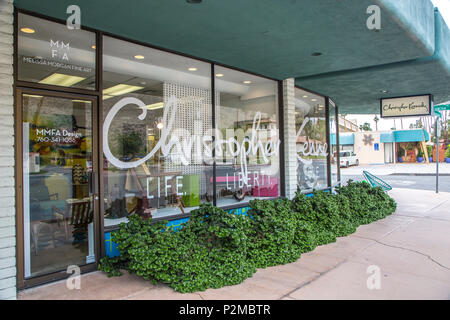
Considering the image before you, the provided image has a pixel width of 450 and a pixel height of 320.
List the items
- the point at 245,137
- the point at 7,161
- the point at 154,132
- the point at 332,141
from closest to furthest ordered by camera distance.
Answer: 1. the point at 7,161
2. the point at 154,132
3. the point at 245,137
4. the point at 332,141

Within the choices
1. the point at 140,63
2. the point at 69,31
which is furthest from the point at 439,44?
the point at 69,31

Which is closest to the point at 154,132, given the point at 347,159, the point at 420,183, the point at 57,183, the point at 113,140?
the point at 113,140

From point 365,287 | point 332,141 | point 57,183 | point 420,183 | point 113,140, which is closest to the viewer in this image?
point 365,287

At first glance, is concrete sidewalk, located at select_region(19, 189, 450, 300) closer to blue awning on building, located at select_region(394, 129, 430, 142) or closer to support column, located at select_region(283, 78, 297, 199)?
support column, located at select_region(283, 78, 297, 199)

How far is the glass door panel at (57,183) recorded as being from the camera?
13.5 feet

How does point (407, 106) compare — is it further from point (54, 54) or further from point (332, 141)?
point (54, 54)

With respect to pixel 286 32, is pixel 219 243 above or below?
below

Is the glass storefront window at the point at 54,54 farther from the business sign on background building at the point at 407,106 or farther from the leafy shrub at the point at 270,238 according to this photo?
the business sign on background building at the point at 407,106

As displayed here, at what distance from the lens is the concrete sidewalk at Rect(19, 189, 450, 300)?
12.6 feet

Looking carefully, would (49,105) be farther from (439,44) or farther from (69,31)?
(439,44)

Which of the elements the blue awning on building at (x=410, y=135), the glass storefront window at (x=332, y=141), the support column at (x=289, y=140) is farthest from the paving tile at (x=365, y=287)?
the blue awning on building at (x=410, y=135)

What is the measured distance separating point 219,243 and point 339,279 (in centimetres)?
163

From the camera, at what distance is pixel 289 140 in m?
8.07
